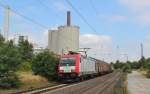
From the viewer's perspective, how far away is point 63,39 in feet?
261

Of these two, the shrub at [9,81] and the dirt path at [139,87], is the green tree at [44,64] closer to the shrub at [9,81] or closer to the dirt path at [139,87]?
the dirt path at [139,87]

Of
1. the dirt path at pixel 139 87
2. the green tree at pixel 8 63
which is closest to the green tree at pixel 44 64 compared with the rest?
the dirt path at pixel 139 87

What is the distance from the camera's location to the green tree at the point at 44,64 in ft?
139

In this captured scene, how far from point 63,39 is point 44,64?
37.5m

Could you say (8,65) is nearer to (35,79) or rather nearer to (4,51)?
(4,51)

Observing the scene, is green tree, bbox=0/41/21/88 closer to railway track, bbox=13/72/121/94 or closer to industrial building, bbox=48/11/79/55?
railway track, bbox=13/72/121/94

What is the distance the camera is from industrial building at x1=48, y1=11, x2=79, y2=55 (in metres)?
78.2

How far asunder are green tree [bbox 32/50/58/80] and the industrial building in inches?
1282

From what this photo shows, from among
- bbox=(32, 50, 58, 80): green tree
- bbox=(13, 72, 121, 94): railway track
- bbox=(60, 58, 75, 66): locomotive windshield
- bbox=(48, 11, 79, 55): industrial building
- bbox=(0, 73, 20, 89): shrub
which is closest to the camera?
bbox=(13, 72, 121, 94): railway track

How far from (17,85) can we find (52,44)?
46.7 m

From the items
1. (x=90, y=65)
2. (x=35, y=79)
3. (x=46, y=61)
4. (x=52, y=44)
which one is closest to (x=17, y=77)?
(x=35, y=79)

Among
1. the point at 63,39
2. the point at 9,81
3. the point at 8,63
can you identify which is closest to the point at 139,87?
the point at 9,81

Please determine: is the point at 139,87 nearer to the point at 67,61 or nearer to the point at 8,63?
the point at 8,63

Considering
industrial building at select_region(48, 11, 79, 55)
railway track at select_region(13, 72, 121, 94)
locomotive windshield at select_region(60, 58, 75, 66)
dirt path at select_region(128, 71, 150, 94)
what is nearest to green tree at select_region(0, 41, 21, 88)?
railway track at select_region(13, 72, 121, 94)
